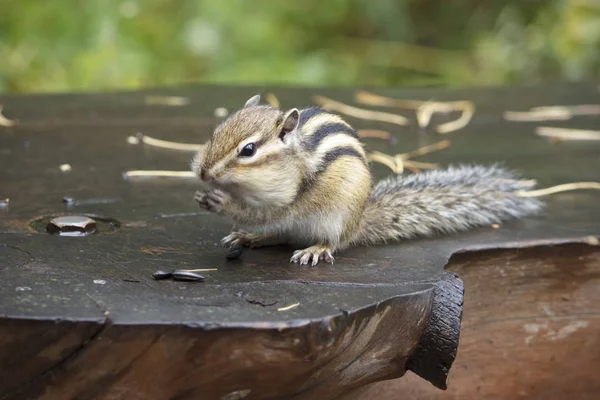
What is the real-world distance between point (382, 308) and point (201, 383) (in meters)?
0.40

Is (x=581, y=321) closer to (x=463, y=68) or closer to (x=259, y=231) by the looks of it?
(x=259, y=231)

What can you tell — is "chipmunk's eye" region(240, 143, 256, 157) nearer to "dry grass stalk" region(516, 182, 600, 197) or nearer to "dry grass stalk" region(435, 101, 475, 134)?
"dry grass stalk" region(516, 182, 600, 197)

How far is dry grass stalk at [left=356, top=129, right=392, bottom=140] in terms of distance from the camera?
370 centimetres

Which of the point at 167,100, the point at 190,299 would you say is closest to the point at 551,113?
the point at 167,100

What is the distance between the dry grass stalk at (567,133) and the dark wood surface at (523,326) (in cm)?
133

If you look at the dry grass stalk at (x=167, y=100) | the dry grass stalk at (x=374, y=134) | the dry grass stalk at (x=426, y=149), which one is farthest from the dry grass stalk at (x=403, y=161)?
the dry grass stalk at (x=167, y=100)

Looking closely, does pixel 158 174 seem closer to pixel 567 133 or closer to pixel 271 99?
pixel 271 99

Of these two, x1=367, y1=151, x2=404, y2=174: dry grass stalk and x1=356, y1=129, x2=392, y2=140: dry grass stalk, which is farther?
x1=356, y1=129, x2=392, y2=140: dry grass stalk

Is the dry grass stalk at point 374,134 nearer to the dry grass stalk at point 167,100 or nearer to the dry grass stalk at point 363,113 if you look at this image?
the dry grass stalk at point 363,113

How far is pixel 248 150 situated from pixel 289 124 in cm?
14

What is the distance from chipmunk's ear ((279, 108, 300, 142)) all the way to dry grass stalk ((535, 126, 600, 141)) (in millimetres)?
1814

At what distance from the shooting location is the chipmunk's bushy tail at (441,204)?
8.40 feet

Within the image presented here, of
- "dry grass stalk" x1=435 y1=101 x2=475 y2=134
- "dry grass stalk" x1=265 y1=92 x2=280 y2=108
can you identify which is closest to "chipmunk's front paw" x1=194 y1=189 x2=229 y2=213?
"dry grass stalk" x1=435 y1=101 x2=475 y2=134

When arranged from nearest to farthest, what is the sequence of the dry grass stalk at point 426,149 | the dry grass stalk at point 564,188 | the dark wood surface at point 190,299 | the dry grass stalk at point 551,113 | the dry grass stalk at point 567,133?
the dark wood surface at point 190,299, the dry grass stalk at point 564,188, the dry grass stalk at point 426,149, the dry grass stalk at point 567,133, the dry grass stalk at point 551,113
